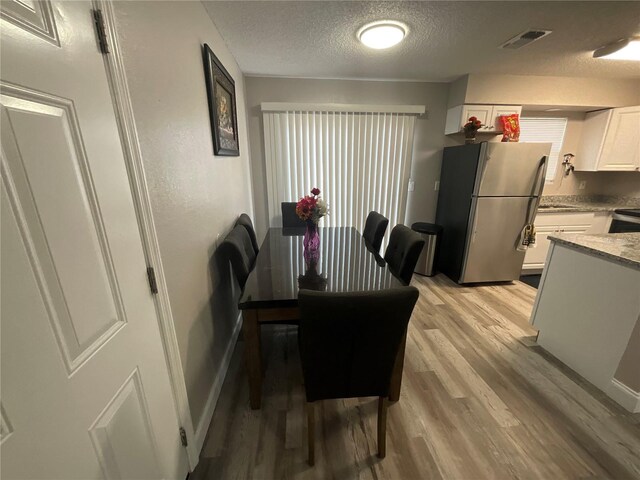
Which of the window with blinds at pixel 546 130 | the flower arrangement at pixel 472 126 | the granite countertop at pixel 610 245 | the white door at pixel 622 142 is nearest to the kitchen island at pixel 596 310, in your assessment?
the granite countertop at pixel 610 245

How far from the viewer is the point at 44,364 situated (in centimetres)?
52

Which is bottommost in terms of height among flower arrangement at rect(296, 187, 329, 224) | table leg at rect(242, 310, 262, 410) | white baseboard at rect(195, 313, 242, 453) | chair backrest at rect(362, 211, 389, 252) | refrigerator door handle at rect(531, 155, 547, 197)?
white baseboard at rect(195, 313, 242, 453)

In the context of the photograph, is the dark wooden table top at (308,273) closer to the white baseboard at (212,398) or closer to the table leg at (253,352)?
the table leg at (253,352)

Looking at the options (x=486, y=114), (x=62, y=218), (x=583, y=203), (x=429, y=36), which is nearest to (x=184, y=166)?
(x=62, y=218)

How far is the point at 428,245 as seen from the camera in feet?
10.6

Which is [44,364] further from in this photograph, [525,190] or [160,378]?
[525,190]

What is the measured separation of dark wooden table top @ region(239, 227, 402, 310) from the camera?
1331 mm

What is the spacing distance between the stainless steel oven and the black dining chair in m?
3.79

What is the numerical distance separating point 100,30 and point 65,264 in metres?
0.65

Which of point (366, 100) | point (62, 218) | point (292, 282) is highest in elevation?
point (366, 100)

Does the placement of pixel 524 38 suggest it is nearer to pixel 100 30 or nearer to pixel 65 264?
pixel 100 30

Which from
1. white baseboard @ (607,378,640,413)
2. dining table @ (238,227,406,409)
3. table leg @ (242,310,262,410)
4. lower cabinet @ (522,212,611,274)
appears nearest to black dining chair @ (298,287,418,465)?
dining table @ (238,227,406,409)

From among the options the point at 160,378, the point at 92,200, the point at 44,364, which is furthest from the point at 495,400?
the point at 92,200

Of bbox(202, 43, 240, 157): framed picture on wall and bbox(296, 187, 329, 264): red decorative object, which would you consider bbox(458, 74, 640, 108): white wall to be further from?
bbox(202, 43, 240, 157): framed picture on wall
